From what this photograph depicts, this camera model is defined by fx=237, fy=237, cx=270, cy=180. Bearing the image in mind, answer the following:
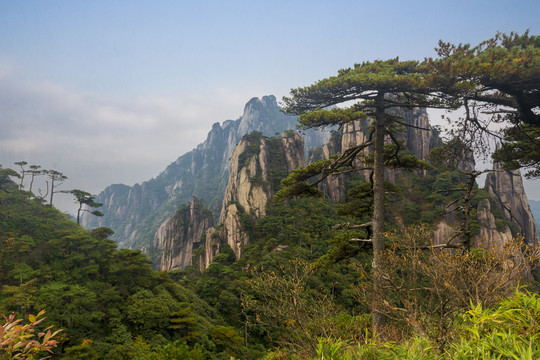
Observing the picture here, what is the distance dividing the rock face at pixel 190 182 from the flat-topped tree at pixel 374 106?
11427 cm

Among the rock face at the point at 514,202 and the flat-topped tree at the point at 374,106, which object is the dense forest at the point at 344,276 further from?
the rock face at the point at 514,202

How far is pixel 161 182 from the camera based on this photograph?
154875mm

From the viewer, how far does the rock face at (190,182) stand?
127688 millimetres

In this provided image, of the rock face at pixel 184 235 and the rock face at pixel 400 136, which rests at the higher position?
the rock face at pixel 400 136

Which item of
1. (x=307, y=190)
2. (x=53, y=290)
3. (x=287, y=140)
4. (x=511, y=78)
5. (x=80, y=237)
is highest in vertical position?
(x=287, y=140)

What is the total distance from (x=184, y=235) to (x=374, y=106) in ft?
169

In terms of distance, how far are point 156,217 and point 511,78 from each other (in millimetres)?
132071

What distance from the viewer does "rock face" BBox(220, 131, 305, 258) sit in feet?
127

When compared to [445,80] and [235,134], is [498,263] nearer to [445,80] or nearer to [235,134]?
[445,80]

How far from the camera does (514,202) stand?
3653 centimetres

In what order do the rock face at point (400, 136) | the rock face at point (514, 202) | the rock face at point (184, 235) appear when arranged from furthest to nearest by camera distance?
the rock face at point (184, 235) < the rock face at point (400, 136) < the rock face at point (514, 202)

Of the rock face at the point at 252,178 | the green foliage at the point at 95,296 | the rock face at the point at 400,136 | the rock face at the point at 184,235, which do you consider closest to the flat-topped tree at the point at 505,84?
the green foliage at the point at 95,296

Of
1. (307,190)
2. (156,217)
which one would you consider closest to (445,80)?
(307,190)

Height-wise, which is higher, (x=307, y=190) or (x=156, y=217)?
(x=307, y=190)
